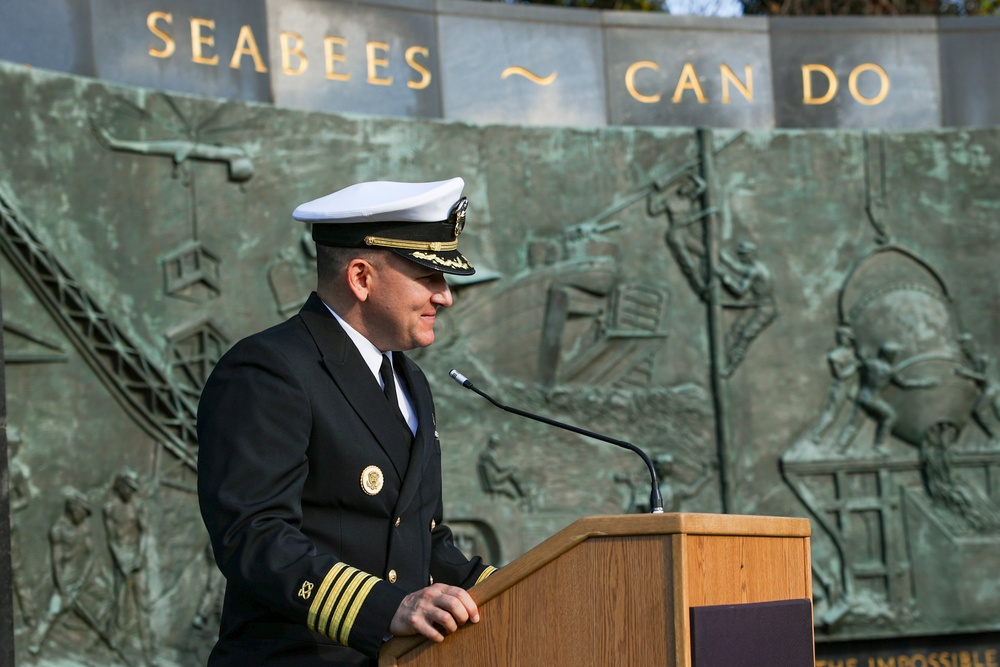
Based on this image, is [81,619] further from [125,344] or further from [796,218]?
[796,218]

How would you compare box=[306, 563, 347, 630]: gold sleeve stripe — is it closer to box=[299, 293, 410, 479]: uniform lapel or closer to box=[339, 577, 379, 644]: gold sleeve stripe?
box=[339, 577, 379, 644]: gold sleeve stripe

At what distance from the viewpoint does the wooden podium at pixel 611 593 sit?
2287 mm

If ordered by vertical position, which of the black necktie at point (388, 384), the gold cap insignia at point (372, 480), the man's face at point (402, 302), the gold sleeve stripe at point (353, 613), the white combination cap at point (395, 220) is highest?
the white combination cap at point (395, 220)

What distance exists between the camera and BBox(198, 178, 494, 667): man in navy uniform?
2512mm

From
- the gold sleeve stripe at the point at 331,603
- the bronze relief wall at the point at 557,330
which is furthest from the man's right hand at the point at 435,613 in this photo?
the bronze relief wall at the point at 557,330

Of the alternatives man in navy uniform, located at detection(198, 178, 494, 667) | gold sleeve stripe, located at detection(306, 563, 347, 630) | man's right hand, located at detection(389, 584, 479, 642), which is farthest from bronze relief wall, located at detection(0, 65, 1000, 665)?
man's right hand, located at detection(389, 584, 479, 642)

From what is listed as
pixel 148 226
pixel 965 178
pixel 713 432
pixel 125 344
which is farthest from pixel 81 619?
pixel 965 178

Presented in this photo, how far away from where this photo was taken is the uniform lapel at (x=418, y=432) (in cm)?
288

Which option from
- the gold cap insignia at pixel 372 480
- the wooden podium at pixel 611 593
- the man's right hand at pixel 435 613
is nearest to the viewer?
the wooden podium at pixel 611 593

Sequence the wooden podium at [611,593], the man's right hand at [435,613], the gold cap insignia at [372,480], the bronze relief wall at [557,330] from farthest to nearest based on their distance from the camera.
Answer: the bronze relief wall at [557,330], the gold cap insignia at [372,480], the man's right hand at [435,613], the wooden podium at [611,593]

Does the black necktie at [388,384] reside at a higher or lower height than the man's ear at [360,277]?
lower

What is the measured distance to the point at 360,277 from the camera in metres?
2.93

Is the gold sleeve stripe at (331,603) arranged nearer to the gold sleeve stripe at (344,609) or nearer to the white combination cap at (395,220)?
the gold sleeve stripe at (344,609)

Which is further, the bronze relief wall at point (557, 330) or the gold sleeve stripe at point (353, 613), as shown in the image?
the bronze relief wall at point (557, 330)
